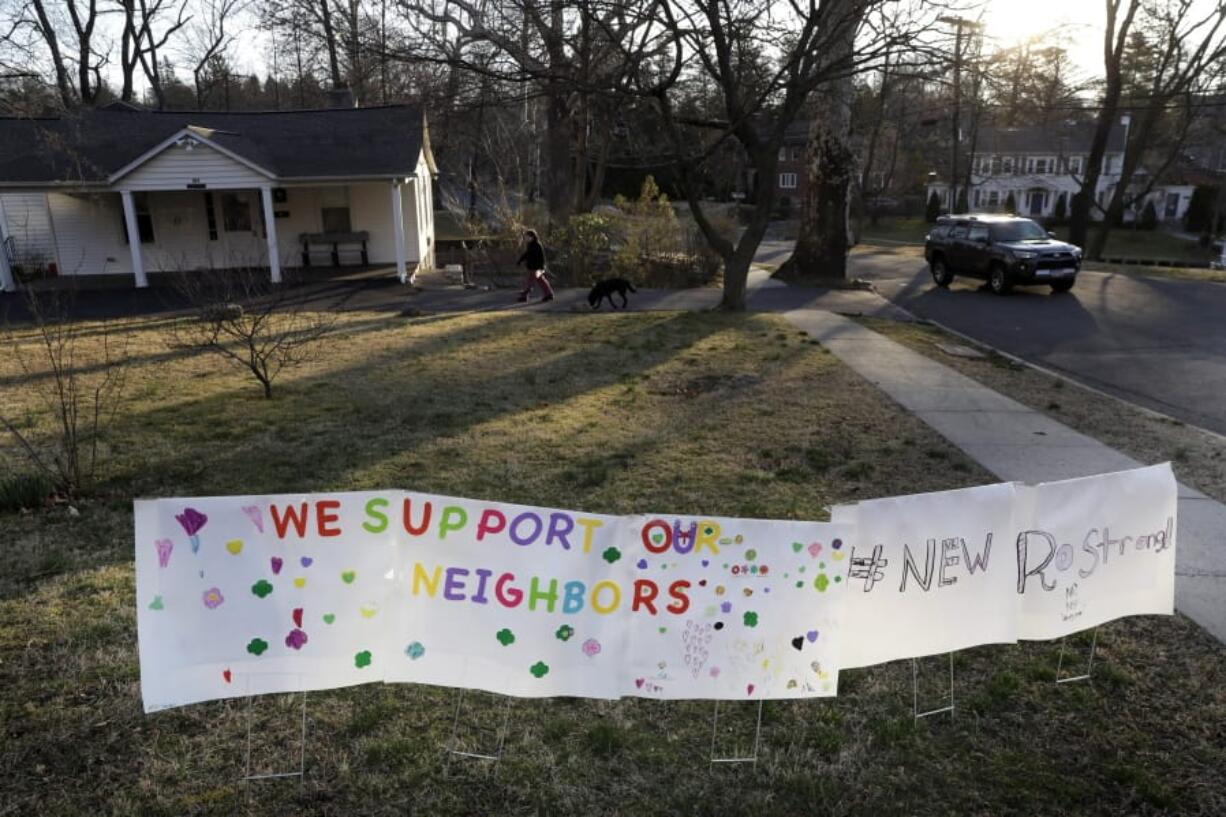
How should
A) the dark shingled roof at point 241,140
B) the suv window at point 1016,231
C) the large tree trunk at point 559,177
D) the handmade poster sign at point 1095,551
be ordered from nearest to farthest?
the handmade poster sign at point 1095,551, the dark shingled roof at point 241,140, the suv window at point 1016,231, the large tree trunk at point 559,177

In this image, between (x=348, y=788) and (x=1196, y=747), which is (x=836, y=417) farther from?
(x=348, y=788)

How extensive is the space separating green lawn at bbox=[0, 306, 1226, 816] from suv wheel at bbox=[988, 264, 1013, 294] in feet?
46.6

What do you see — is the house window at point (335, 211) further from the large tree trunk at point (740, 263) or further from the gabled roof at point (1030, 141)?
the gabled roof at point (1030, 141)

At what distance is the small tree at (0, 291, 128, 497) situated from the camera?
6.18 metres

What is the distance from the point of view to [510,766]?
10.8ft

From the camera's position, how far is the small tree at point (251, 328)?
956 cm

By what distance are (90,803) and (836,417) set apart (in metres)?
7.03

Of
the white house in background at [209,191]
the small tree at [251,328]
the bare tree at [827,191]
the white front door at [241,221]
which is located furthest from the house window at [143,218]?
the bare tree at [827,191]

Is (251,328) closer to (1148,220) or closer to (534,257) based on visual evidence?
(534,257)

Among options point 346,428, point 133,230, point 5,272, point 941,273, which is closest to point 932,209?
point 941,273

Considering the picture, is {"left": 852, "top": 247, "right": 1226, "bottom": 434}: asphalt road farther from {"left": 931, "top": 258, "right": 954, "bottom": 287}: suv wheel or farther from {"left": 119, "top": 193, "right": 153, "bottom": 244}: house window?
{"left": 119, "top": 193, "right": 153, "bottom": 244}: house window

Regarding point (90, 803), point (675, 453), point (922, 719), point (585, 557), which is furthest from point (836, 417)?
point (90, 803)

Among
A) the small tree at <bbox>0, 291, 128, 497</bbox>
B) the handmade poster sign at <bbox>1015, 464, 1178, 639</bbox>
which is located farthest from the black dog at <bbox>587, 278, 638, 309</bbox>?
the handmade poster sign at <bbox>1015, 464, 1178, 639</bbox>

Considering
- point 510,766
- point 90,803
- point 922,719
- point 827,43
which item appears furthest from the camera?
point 827,43
